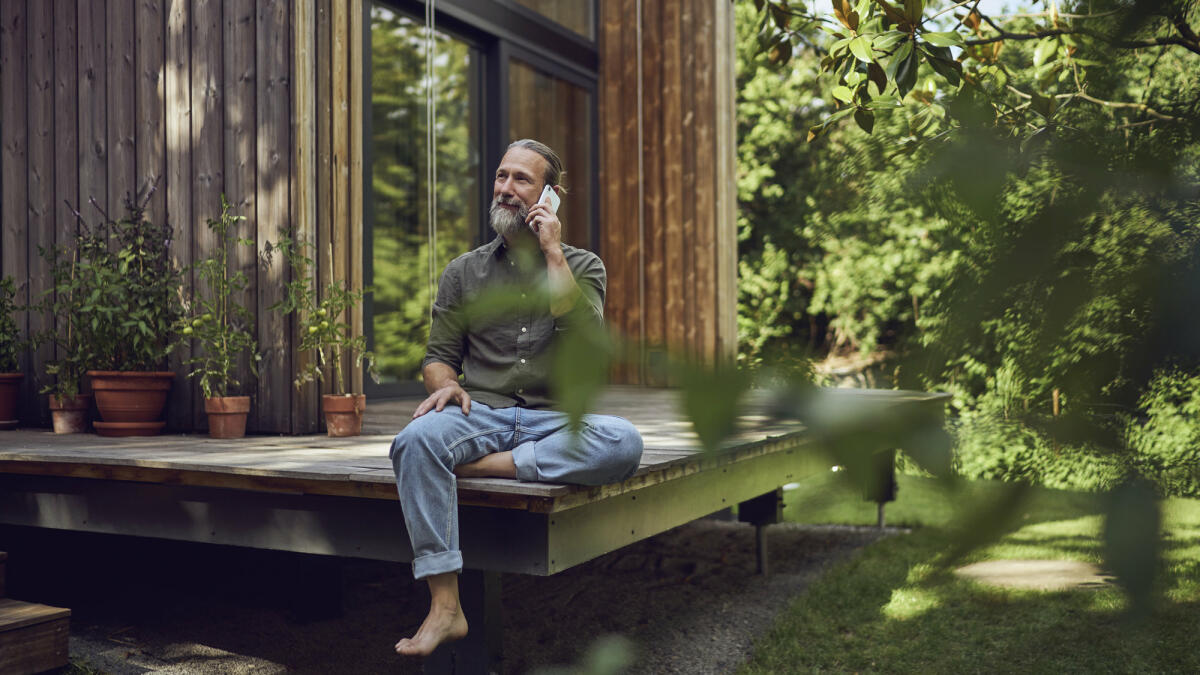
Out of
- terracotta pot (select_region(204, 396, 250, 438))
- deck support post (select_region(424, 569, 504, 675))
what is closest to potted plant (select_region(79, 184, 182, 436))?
terracotta pot (select_region(204, 396, 250, 438))

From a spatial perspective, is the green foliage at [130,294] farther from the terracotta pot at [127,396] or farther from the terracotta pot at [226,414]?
the terracotta pot at [226,414]

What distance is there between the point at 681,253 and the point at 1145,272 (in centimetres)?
587

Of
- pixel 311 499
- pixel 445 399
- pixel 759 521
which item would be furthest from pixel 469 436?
pixel 759 521

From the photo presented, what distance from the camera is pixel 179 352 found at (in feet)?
11.6

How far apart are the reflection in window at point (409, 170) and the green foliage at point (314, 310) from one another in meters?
1.26

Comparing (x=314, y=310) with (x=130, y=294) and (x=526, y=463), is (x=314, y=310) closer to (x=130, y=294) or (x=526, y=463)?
(x=130, y=294)

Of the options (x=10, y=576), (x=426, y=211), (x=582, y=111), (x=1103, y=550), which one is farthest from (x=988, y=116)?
(x=582, y=111)

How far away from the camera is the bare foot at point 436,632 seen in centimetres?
203

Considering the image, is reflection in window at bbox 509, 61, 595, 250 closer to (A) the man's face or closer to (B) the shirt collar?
(A) the man's face

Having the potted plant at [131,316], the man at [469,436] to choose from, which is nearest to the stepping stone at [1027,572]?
the man at [469,436]

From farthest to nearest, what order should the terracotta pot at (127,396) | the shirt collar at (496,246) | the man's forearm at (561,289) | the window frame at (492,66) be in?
the window frame at (492,66) → the terracotta pot at (127,396) → the shirt collar at (496,246) → the man's forearm at (561,289)

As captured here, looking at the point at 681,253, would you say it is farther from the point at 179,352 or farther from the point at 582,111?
the point at 179,352

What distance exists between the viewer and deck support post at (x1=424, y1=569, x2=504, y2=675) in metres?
2.32

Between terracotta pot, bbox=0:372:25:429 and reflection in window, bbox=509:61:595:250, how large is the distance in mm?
3028
